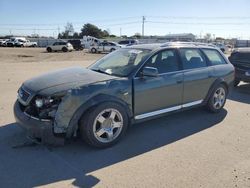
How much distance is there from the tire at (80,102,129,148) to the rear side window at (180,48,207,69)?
1894 mm

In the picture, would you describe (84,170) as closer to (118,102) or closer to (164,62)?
(118,102)

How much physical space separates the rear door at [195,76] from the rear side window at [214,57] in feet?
0.71

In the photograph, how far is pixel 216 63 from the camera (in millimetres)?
6531

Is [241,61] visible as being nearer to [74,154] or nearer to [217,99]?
[217,99]

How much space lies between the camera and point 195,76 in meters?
5.82

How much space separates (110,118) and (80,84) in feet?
2.40

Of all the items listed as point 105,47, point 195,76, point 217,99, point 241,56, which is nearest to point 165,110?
point 195,76

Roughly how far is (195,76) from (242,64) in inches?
183

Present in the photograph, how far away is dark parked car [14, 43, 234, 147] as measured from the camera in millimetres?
4129

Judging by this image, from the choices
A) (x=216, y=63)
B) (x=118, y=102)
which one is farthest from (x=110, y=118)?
(x=216, y=63)

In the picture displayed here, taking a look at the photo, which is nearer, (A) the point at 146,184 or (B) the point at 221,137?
(A) the point at 146,184

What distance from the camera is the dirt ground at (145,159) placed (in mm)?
3561

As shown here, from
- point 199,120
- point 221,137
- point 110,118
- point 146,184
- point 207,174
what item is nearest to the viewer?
point 146,184

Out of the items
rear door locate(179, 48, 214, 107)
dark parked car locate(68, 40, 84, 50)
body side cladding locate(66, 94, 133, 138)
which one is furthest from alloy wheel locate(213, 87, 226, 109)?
dark parked car locate(68, 40, 84, 50)
